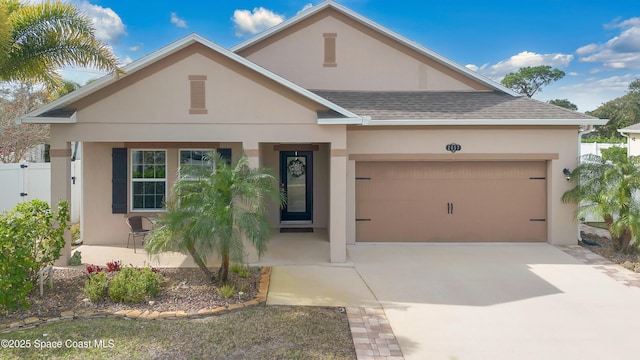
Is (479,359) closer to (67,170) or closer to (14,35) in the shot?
(67,170)

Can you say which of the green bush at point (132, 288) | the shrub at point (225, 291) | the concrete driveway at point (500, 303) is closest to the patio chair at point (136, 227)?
the green bush at point (132, 288)

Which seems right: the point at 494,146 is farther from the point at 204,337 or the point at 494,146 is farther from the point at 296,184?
the point at 204,337

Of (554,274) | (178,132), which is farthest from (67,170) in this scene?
(554,274)

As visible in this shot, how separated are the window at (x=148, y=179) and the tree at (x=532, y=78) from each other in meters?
54.1

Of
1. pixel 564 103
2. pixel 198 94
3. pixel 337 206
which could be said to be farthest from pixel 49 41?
pixel 564 103

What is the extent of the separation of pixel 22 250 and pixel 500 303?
7339mm

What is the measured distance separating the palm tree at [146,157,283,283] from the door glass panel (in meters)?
5.82

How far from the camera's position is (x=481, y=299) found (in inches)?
291

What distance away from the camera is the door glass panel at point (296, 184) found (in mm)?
13484

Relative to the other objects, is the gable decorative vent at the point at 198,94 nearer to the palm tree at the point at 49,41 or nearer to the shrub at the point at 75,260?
the palm tree at the point at 49,41

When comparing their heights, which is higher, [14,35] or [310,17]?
[310,17]

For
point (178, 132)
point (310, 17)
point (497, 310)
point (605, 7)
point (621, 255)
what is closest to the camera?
point (497, 310)

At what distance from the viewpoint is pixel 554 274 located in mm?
8930

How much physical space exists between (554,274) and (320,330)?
5572mm
